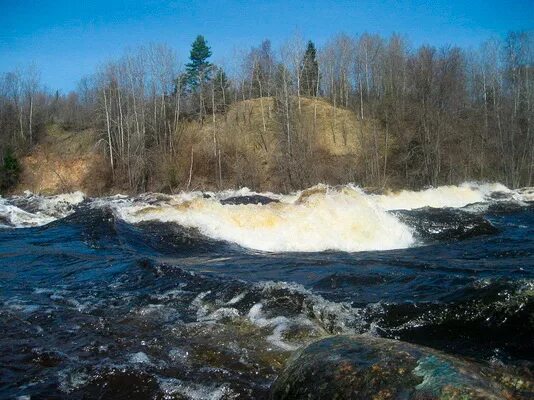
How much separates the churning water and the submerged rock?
0.55 m

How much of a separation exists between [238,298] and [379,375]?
300 cm

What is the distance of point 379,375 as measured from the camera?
2783 mm

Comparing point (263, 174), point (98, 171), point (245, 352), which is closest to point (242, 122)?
point (263, 174)

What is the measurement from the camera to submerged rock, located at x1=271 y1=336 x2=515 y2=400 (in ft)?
8.45

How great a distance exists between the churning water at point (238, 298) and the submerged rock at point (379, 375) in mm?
546

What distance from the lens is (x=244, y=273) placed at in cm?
720

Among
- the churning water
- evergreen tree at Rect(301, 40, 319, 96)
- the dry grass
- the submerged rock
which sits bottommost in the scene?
the churning water

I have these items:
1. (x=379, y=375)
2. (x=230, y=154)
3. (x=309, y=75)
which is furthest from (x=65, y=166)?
(x=379, y=375)

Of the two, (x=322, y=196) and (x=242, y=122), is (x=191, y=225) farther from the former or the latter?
(x=242, y=122)

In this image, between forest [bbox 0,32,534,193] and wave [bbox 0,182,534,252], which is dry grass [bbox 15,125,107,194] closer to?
forest [bbox 0,32,534,193]

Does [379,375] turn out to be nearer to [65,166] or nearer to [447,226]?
[447,226]

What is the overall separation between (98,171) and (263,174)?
16078 mm

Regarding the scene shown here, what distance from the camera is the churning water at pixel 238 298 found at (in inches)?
151

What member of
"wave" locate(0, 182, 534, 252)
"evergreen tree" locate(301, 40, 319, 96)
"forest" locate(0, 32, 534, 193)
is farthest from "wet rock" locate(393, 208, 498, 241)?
"evergreen tree" locate(301, 40, 319, 96)
